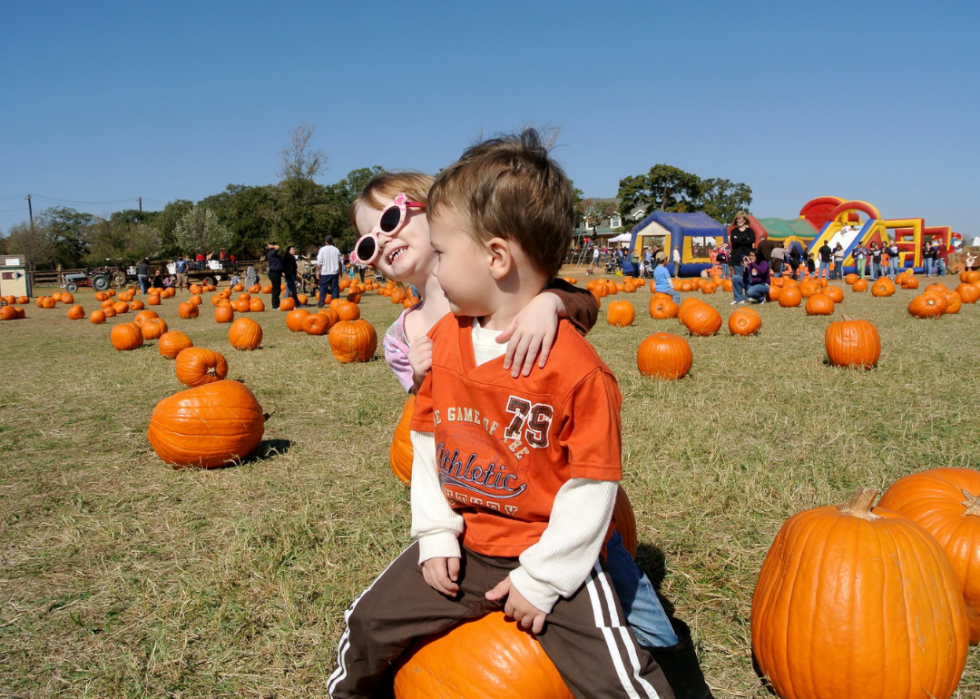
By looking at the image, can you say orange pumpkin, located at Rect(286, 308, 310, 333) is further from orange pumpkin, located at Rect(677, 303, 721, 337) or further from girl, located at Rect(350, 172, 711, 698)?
girl, located at Rect(350, 172, 711, 698)

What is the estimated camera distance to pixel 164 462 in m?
4.64

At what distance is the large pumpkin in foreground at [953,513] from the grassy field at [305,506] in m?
0.33

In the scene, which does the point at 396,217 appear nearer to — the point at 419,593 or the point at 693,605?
the point at 419,593

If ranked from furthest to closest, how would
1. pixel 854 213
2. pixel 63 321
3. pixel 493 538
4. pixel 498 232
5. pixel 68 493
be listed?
1. pixel 854 213
2. pixel 63 321
3. pixel 68 493
4. pixel 493 538
5. pixel 498 232

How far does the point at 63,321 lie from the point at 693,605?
1842 cm

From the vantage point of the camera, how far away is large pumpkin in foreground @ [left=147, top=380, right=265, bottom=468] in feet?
14.4

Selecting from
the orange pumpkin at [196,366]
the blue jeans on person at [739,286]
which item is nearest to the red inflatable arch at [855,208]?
the blue jeans on person at [739,286]

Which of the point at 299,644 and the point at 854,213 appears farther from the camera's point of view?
the point at 854,213

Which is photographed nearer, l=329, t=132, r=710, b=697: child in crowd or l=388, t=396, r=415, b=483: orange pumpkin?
l=329, t=132, r=710, b=697: child in crowd

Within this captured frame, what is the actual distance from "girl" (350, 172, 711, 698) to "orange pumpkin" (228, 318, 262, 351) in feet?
25.2

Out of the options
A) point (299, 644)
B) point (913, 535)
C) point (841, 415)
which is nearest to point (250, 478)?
point (299, 644)

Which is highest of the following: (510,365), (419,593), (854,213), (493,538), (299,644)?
(854,213)

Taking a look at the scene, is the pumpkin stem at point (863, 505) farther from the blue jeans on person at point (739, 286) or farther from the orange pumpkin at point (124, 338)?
the blue jeans on person at point (739, 286)

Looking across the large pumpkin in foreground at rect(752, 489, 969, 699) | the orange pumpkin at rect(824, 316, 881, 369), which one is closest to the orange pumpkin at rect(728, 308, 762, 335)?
the orange pumpkin at rect(824, 316, 881, 369)
